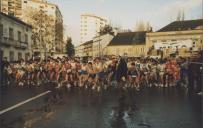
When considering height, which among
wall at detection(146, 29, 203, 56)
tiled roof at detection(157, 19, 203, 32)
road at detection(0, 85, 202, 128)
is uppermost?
tiled roof at detection(157, 19, 203, 32)

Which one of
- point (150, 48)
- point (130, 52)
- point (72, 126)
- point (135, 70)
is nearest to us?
point (72, 126)

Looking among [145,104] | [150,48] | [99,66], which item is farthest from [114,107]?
[150,48]

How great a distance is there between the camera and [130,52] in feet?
272

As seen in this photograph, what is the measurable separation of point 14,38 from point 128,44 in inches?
1538

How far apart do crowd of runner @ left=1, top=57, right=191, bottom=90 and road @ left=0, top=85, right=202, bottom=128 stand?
5.29m

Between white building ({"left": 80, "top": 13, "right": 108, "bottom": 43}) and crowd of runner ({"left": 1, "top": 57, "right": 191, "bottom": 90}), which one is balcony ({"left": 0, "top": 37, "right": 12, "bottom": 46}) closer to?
crowd of runner ({"left": 1, "top": 57, "right": 191, "bottom": 90})

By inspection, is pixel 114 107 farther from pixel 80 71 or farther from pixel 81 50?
pixel 81 50

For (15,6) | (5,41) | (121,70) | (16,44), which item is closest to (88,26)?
(15,6)

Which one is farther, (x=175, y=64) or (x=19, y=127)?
(x=175, y=64)

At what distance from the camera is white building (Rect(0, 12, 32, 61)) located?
4350cm

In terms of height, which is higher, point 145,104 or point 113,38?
point 113,38

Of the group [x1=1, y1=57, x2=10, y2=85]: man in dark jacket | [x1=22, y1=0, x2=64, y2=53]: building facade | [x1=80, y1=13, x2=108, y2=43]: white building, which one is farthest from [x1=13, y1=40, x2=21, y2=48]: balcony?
[x1=80, y1=13, x2=108, y2=43]: white building

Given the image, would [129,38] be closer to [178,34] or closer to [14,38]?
[178,34]

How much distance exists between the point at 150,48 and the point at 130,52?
1229cm
